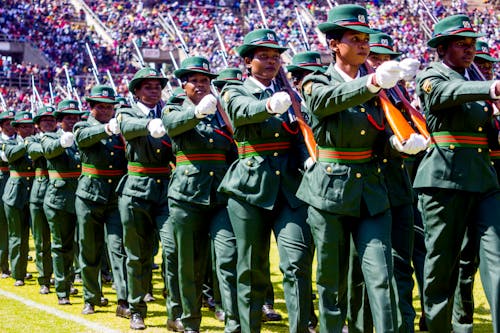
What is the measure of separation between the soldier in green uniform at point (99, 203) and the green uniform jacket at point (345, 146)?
4.16 metres

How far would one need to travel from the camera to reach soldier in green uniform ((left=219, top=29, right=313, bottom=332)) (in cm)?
630

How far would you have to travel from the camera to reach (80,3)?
139ft

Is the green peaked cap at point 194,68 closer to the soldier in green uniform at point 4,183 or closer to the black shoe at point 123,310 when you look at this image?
the black shoe at point 123,310

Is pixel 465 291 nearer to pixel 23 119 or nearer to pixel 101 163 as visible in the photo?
pixel 101 163

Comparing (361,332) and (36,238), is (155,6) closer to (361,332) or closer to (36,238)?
(36,238)

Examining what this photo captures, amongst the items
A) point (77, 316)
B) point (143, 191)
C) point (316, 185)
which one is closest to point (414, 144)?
point (316, 185)

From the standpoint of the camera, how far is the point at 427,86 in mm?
6141

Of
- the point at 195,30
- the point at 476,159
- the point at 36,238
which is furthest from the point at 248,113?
the point at 195,30

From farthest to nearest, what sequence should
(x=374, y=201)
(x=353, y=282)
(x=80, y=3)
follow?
(x=80, y=3), (x=353, y=282), (x=374, y=201)

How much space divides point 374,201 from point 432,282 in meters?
1.28

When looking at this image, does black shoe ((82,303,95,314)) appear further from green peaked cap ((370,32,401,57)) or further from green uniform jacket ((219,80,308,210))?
green peaked cap ((370,32,401,57))

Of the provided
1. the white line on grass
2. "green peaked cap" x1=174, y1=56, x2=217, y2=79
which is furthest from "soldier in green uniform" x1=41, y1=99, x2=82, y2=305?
"green peaked cap" x1=174, y1=56, x2=217, y2=79

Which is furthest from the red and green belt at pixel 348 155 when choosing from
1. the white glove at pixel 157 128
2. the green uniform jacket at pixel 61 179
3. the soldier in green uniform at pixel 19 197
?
the soldier in green uniform at pixel 19 197

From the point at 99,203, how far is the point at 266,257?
3.25 m
